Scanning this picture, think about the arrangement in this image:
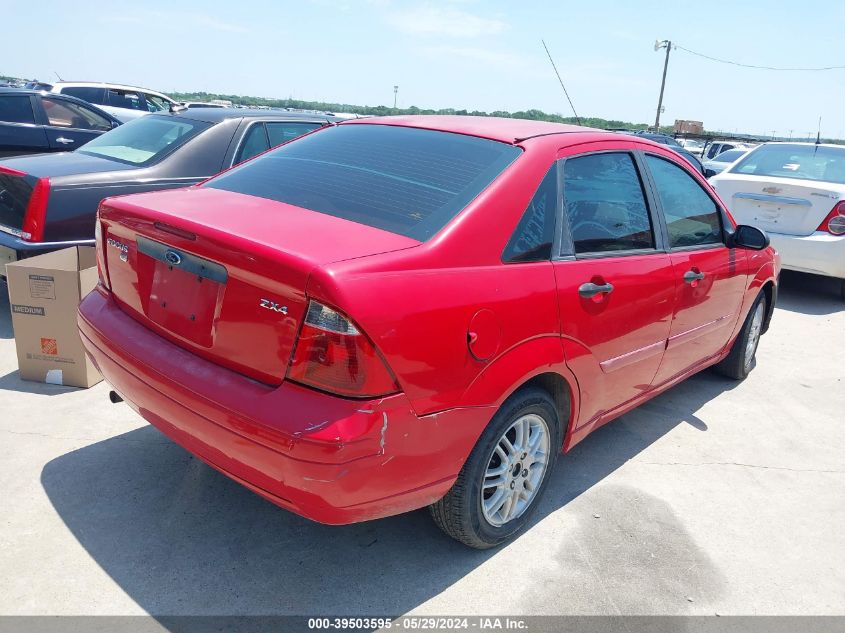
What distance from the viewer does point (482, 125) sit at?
10.7 feet

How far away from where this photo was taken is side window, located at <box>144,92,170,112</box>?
1552 cm

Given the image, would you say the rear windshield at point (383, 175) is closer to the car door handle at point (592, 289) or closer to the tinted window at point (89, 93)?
the car door handle at point (592, 289)

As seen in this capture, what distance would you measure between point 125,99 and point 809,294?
13.8m

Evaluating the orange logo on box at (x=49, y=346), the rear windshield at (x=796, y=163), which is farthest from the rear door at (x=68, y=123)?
the rear windshield at (x=796, y=163)

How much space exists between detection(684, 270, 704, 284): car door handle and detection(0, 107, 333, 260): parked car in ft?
11.7

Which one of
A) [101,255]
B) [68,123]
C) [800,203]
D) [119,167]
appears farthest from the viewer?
[68,123]

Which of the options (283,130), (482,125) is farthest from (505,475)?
(283,130)

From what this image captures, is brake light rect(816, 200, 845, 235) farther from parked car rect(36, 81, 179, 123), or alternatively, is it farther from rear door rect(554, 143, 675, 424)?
parked car rect(36, 81, 179, 123)

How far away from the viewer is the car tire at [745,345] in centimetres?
484

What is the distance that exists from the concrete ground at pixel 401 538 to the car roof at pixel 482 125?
1712mm

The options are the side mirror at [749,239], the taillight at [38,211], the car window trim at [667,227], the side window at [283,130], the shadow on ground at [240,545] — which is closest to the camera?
the shadow on ground at [240,545]

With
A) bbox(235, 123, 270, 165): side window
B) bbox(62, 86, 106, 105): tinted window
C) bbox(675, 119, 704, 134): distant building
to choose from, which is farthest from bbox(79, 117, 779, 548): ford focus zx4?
bbox(675, 119, 704, 134): distant building

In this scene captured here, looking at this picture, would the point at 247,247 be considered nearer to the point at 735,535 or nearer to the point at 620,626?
the point at 620,626

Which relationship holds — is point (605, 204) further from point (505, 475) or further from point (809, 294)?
point (809, 294)
